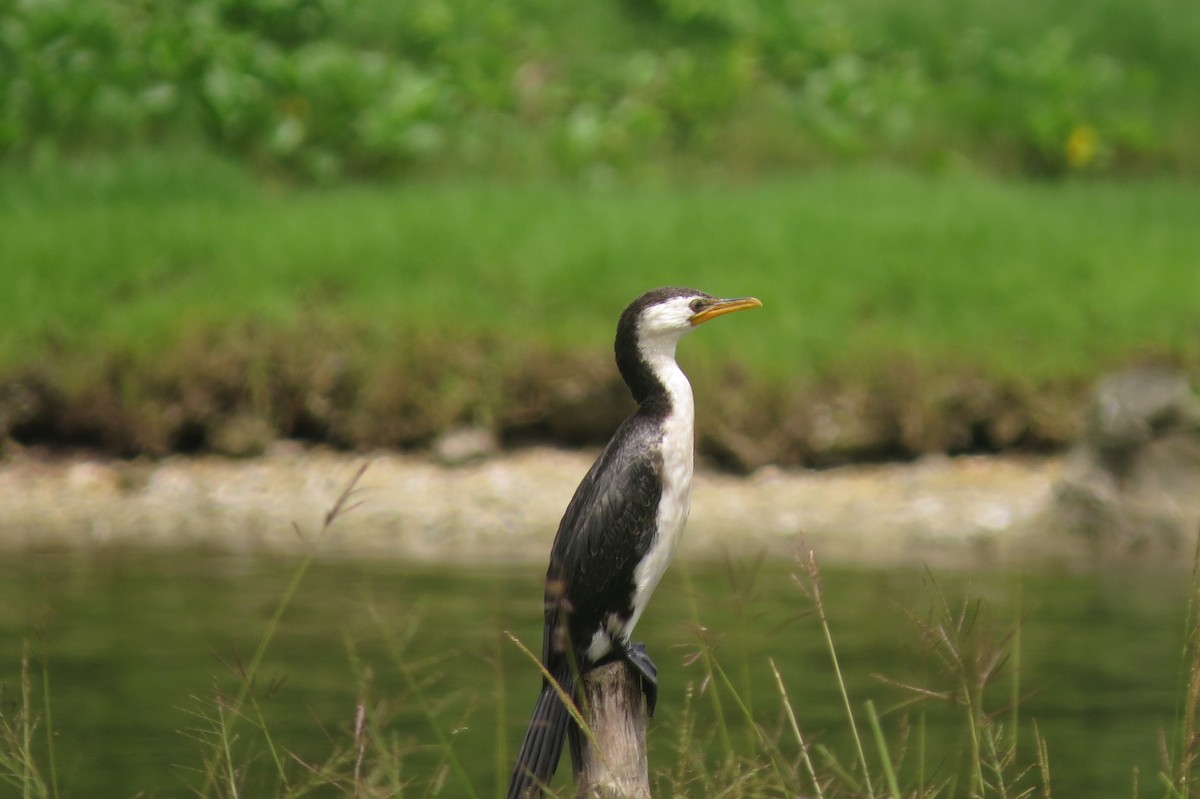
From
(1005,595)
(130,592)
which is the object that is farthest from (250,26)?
(1005,595)

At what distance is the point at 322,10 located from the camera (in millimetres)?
18000

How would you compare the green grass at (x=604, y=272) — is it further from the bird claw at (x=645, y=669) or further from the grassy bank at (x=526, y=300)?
the bird claw at (x=645, y=669)

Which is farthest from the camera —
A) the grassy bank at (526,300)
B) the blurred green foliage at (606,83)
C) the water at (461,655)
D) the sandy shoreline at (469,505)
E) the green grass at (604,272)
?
the blurred green foliage at (606,83)

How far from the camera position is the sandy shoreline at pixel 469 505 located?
9.98m

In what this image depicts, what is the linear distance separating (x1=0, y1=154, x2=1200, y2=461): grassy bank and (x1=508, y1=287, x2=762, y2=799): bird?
Result: 6.71 m

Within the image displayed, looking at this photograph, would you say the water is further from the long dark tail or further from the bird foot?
the long dark tail

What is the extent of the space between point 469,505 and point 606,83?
845 centimetres

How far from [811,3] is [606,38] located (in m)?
2.52

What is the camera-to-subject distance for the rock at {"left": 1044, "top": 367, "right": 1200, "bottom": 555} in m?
9.86

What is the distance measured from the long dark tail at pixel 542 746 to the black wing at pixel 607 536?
0.18 metres

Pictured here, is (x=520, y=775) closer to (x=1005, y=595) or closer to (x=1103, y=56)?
(x=1005, y=595)

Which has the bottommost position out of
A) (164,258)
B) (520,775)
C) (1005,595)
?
(1005,595)

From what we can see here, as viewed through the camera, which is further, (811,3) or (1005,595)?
(811,3)

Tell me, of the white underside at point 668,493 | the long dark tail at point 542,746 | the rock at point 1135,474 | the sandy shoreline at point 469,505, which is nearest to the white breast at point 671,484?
the white underside at point 668,493
